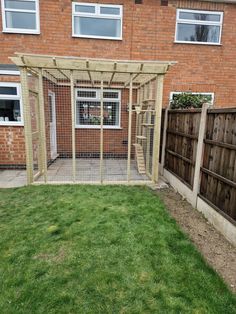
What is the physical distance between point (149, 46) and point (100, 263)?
7116mm

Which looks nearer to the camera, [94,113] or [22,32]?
[22,32]

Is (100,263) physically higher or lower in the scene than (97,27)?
lower

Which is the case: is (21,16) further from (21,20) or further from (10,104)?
(10,104)

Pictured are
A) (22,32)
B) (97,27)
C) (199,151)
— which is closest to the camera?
(199,151)

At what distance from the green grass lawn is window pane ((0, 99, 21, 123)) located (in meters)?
3.20

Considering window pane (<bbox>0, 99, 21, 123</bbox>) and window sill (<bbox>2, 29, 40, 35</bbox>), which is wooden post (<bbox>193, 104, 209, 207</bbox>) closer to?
window pane (<bbox>0, 99, 21, 123</bbox>)

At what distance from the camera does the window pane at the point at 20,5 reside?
691 cm

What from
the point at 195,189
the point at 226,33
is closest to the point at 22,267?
the point at 195,189

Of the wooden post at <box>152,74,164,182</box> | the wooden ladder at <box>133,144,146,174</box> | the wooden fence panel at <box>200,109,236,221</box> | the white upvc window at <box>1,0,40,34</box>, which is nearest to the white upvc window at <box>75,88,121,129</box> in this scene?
the wooden ladder at <box>133,144,146,174</box>

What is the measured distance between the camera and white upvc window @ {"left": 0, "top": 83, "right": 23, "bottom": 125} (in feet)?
20.9

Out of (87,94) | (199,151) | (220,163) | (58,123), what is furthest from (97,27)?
(220,163)

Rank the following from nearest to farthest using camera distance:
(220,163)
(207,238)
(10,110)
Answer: (207,238) → (220,163) → (10,110)

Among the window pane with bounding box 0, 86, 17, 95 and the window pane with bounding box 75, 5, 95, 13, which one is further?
the window pane with bounding box 75, 5, 95, 13

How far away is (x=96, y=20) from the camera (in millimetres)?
7277
